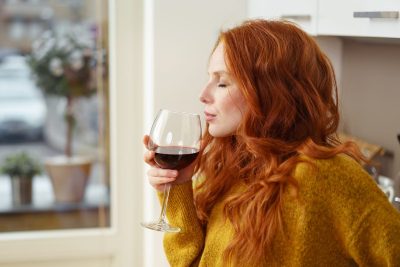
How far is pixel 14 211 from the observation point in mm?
2768

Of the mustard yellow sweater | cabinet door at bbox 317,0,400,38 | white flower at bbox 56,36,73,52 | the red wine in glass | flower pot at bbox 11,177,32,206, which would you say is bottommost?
flower pot at bbox 11,177,32,206

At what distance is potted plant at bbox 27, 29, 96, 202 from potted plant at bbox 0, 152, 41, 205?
64mm

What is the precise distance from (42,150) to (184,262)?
132 cm

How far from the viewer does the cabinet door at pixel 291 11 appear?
2008mm

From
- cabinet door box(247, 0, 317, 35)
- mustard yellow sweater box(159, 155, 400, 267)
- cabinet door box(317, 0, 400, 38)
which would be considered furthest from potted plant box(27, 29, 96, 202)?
mustard yellow sweater box(159, 155, 400, 267)

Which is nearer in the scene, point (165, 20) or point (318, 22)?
point (318, 22)

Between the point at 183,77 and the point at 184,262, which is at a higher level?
the point at 183,77

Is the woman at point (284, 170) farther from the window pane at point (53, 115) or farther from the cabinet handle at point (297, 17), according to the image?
the window pane at point (53, 115)

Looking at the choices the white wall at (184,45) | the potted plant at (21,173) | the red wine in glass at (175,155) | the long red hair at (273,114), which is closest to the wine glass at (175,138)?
the red wine in glass at (175,155)

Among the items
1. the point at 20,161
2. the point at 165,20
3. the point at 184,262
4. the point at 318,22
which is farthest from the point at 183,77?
the point at 184,262

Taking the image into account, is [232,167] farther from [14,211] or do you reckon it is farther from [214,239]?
[14,211]

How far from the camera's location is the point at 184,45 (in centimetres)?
242

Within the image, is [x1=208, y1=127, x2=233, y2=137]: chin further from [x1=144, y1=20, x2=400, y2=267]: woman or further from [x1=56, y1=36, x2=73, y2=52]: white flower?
[x1=56, y1=36, x2=73, y2=52]: white flower

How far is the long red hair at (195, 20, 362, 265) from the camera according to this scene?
53.9 inches
